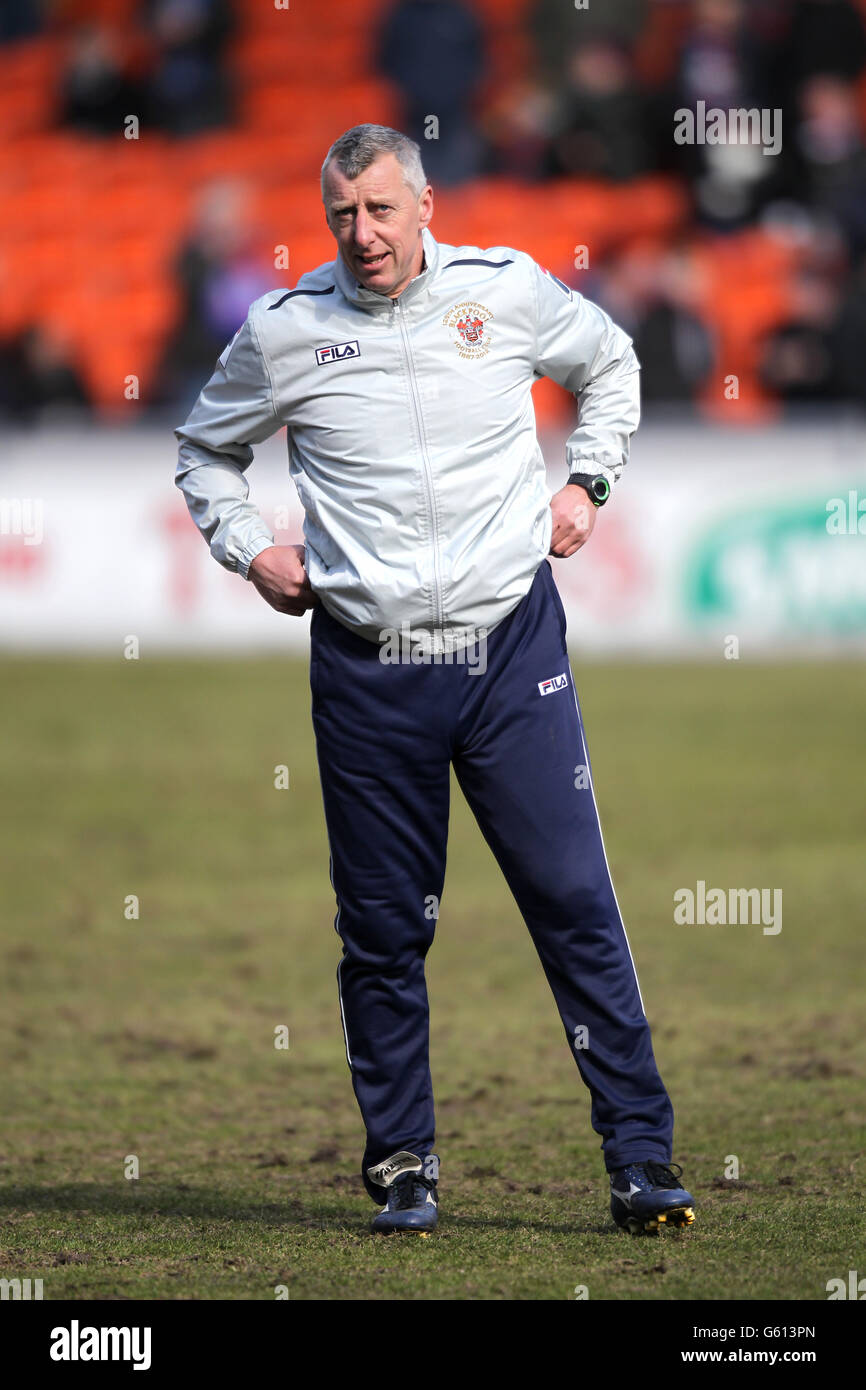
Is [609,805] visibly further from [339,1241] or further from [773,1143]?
[339,1241]

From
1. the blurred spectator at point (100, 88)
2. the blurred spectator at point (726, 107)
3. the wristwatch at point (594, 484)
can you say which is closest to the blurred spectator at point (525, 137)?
the blurred spectator at point (726, 107)

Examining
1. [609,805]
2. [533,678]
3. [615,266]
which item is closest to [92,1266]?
[533,678]

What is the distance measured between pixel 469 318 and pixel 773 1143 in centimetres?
237

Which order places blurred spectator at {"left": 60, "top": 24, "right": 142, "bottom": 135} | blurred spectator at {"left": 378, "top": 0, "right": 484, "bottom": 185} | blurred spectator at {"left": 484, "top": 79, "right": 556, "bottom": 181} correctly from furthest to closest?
1. blurred spectator at {"left": 60, "top": 24, "right": 142, "bottom": 135}
2. blurred spectator at {"left": 378, "top": 0, "right": 484, "bottom": 185}
3. blurred spectator at {"left": 484, "top": 79, "right": 556, "bottom": 181}

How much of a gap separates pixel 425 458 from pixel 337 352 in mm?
306

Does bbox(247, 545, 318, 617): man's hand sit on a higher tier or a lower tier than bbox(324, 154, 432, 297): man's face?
lower

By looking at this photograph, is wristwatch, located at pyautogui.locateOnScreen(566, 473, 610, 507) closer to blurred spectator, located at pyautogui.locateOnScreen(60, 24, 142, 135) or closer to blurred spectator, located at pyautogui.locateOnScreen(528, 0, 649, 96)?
blurred spectator, located at pyautogui.locateOnScreen(528, 0, 649, 96)

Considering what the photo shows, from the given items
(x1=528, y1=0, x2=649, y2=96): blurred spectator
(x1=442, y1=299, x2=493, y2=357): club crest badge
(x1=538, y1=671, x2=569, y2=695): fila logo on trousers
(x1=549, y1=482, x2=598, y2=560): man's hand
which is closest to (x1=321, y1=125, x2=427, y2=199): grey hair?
(x1=442, y1=299, x2=493, y2=357): club crest badge

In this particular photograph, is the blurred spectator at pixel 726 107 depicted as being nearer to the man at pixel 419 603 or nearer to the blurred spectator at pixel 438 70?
the blurred spectator at pixel 438 70

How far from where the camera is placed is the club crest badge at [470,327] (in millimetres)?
4363

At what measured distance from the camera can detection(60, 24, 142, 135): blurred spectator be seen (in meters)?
20.0

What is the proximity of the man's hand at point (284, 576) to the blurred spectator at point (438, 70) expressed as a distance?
1428 cm

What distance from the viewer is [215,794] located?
10.9m

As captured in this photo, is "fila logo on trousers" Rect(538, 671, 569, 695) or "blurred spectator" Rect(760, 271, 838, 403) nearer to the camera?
"fila logo on trousers" Rect(538, 671, 569, 695)
